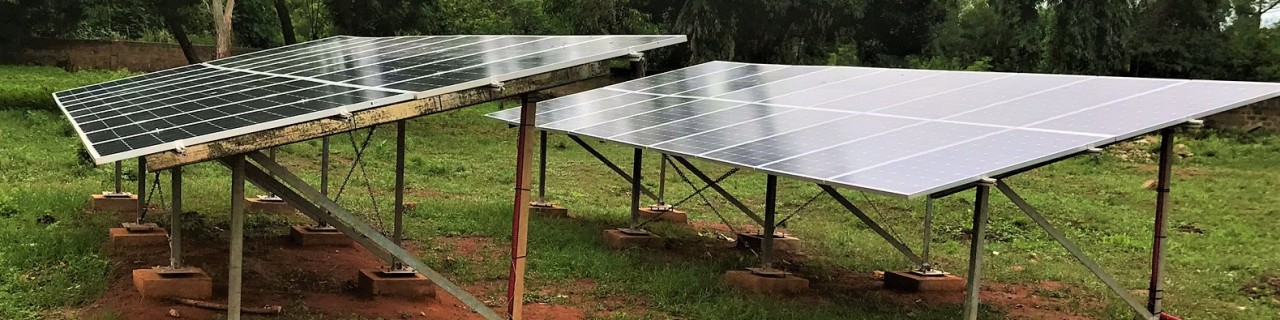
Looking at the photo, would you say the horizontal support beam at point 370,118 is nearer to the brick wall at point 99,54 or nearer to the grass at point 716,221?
the grass at point 716,221

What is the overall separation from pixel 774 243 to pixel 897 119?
13.4 ft

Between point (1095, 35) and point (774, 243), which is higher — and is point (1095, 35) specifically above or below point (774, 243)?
above

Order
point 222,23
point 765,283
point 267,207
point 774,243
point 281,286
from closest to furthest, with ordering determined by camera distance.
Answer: point 281,286, point 765,283, point 774,243, point 267,207, point 222,23

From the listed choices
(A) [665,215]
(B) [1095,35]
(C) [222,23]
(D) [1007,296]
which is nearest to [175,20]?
(C) [222,23]

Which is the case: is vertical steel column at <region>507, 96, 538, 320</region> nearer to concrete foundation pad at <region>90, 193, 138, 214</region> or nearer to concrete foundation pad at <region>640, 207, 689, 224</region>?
concrete foundation pad at <region>640, 207, 689, 224</region>

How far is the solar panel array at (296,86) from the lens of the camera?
5.64 metres

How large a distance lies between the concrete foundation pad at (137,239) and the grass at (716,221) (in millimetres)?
197

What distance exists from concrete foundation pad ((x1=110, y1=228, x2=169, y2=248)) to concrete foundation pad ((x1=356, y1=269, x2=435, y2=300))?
2.42m

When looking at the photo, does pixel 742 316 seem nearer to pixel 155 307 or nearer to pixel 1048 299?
Result: pixel 1048 299

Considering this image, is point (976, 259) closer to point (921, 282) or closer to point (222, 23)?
point (921, 282)

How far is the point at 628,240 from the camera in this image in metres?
12.0

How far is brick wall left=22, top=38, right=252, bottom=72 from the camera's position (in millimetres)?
26938

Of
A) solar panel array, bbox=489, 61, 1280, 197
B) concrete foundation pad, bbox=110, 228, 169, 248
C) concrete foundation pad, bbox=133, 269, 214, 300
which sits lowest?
concrete foundation pad, bbox=110, 228, 169, 248

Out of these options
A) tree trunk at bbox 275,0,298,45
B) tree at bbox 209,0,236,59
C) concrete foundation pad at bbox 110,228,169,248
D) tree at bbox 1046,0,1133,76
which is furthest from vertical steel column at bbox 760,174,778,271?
tree trunk at bbox 275,0,298,45
